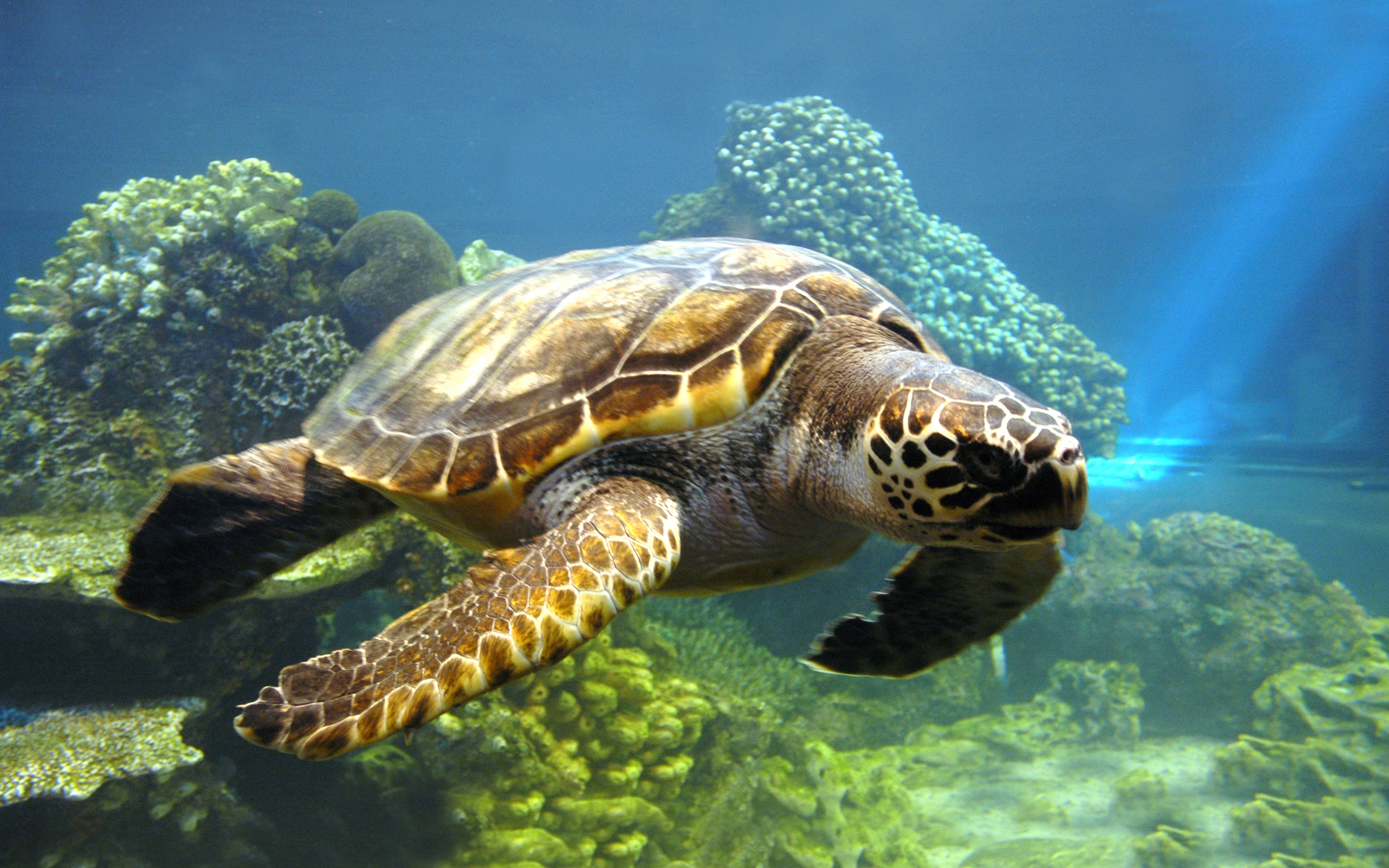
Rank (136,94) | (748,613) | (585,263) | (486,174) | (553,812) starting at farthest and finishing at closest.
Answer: (486,174) → (136,94) → (748,613) → (553,812) → (585,263)

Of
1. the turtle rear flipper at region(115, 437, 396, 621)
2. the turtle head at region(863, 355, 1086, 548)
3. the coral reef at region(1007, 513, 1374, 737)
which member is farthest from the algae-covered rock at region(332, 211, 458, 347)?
the coral reef at region(1007, 513, 1374, 737)

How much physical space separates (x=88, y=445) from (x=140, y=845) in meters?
3.32

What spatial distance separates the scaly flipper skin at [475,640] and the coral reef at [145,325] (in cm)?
421

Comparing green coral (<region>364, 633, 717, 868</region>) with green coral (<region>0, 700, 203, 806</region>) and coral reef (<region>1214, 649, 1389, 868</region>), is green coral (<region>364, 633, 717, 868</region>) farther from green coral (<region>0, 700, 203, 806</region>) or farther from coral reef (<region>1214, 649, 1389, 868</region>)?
coral reef (<region>1214, 649, 1389, 868</region>)

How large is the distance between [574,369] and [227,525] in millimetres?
1415

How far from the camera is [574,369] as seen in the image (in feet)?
6.10

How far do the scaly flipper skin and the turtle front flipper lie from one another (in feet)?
2.47

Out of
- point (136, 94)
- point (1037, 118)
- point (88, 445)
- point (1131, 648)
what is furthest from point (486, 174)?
point (1131, 648)

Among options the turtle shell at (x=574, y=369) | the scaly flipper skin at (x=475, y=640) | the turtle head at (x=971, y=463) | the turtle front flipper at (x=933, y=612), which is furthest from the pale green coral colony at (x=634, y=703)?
the turtle head at (x=971, y=463)

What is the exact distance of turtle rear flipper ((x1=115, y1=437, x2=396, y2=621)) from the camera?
82.7 inches

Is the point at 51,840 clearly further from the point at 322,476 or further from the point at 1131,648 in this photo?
the point at 1131,648

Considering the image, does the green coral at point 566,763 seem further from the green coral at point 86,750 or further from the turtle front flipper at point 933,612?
the turtle front flipper at point 933,612

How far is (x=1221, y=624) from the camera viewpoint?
6953 millimetres

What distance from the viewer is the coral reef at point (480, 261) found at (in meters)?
6.75
